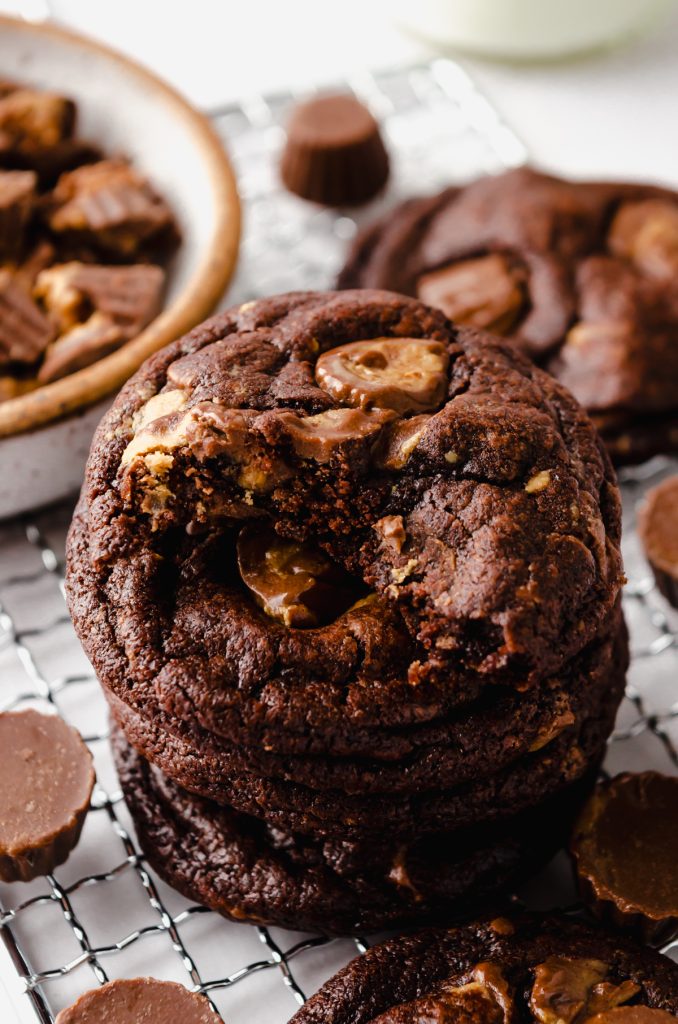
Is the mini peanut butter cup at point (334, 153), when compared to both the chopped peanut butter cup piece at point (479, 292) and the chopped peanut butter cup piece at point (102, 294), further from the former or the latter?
the chopped peanut butter cup piece at point (102, 294)

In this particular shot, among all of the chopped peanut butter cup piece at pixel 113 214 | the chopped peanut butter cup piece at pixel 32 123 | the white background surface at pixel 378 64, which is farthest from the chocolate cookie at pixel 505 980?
the white background surface at pixel 378 64

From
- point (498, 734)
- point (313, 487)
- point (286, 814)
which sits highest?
point (313, 487)

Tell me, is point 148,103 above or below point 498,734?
above

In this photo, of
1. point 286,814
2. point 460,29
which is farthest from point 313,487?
point 460,29

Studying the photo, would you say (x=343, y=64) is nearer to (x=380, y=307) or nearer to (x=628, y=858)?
(x=380, y=307)

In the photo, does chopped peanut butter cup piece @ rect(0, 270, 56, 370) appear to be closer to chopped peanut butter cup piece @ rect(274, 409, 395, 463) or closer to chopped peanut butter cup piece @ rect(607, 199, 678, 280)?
chopped peanut butter cup piece @ rect(274, 409, 395, 463)

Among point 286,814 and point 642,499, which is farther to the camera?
point 642,499

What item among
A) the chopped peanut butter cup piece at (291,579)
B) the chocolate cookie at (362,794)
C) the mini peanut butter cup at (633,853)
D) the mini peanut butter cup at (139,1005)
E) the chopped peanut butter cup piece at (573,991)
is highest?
the chopped peanut butter cup piece at (291,579)

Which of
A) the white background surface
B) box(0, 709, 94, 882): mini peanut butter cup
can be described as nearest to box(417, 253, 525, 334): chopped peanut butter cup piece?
the white background surface
